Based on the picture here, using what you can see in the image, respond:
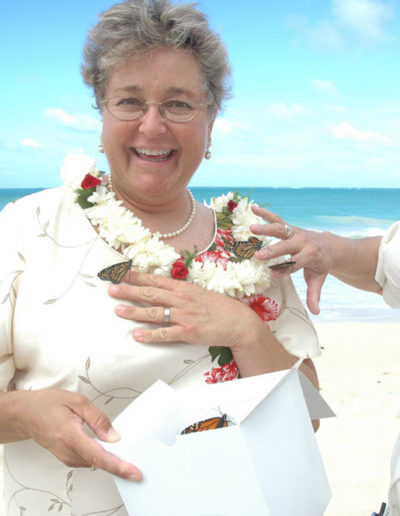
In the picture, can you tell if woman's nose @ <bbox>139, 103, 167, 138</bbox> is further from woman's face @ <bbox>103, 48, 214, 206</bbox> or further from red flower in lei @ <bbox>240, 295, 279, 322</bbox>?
red flower in lei @ <bbox>240, 295, 279, 322</bbox>

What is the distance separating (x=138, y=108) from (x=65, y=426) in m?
1.00

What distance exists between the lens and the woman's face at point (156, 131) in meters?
1.77

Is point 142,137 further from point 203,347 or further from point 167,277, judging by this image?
point 203,347

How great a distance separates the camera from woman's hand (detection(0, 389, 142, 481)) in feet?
4.13

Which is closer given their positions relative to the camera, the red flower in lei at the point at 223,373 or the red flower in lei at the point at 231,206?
the red flower in lei at the point at 223,373

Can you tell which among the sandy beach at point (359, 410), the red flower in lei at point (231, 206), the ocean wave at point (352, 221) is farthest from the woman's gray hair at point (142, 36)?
the ocean wave at point (352, 221)

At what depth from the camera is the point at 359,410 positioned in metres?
5.40

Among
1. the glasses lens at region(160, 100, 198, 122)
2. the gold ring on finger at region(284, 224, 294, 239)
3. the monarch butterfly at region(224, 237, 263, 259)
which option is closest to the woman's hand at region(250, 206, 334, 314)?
the gold ring on finger at region(284, 224, 294, 239)

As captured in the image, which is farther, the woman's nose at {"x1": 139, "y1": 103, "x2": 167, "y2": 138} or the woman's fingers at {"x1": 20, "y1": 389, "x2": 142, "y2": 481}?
the woman's nose at {"x1": 139, "y1": 103, "x2": 167, "y2": 138}

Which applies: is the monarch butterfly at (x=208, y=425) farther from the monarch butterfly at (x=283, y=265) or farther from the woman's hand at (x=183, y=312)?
the monarch butterfly at (x=283, y=265)

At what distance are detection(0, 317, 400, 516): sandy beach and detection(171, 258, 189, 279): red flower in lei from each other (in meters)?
1.31

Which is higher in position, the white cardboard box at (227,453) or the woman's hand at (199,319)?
the woman's hand at (199,319)

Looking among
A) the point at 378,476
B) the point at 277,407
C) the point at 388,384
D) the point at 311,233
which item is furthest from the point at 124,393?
the point at 388,384

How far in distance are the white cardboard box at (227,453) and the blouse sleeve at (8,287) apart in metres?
0.52
